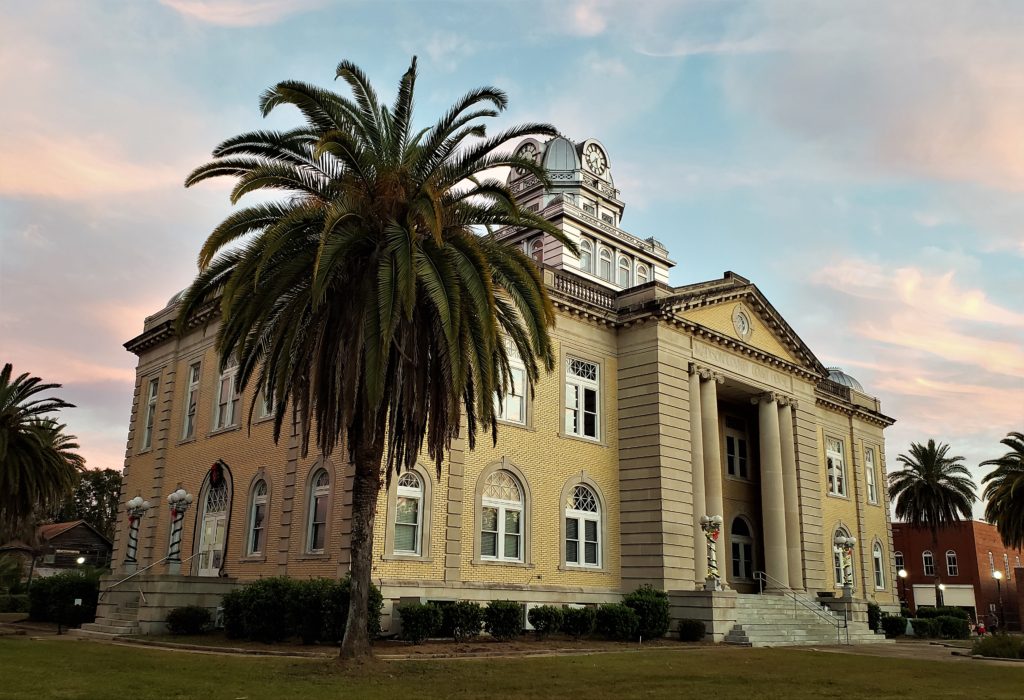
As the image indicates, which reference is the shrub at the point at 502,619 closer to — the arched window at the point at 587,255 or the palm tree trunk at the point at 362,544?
the palm tree trunk at the point at 362,544

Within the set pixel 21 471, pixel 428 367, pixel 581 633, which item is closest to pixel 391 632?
pixel 581 633

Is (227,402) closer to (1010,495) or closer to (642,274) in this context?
(642,274)

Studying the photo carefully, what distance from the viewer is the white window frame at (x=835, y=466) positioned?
153 feet

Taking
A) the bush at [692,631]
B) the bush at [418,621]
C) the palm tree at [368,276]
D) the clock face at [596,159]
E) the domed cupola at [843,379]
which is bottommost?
the bush at [692,631]

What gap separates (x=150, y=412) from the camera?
3909cm

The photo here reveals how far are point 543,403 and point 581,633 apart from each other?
8.03m

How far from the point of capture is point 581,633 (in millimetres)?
27484

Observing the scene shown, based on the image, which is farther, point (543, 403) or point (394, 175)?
point (543, 403)

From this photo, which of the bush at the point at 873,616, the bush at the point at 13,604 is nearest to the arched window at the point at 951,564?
the bush at the point at 873,616

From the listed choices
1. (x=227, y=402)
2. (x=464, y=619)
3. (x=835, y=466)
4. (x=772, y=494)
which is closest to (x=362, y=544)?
(x=464, y=619)

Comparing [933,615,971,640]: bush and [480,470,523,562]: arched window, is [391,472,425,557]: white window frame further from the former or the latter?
[933,615,971,640]: bush

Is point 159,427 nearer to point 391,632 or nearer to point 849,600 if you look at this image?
point 391,632

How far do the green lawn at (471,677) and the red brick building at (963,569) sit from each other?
2129 inches

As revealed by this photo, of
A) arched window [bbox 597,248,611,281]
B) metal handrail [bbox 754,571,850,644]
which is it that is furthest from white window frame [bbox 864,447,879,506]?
arched window [bbox 597,248,611,281]
